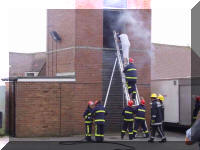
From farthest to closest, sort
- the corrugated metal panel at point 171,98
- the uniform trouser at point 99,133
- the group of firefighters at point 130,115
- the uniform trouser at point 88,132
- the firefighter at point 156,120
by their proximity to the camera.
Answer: the corrugated metal panel at point 171,98, the uniform trouser at point 88,132, the firefighter at point 156,120, the group of firefighters at point 130,115, the uniform trouser at point 99,133

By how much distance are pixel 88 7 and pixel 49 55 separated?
3022mm

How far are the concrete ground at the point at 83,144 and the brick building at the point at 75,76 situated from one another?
2.71ft

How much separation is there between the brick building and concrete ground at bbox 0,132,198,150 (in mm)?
827

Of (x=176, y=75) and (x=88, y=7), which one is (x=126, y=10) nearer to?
(x=88, y=7)

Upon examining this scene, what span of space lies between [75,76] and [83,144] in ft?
11.4

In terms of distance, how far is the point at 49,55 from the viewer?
1591cm

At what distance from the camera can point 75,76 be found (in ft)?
47.0

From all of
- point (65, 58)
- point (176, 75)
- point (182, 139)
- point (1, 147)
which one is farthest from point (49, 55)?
point (176, 75)

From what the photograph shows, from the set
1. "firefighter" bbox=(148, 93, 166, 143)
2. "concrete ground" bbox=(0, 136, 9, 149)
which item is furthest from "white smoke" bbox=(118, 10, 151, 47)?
"concrete ground" bbox=(0, 136, 9, 149)

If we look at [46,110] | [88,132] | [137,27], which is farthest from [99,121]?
[137,27]

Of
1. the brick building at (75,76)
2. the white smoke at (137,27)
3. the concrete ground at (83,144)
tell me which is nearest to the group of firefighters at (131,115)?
the concrete ground at (83,144)

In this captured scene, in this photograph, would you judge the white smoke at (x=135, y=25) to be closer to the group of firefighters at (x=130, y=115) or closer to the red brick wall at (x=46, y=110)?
the group of firefighters at (x=130, y=115)

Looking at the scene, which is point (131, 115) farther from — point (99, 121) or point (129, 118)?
point (99, 121)

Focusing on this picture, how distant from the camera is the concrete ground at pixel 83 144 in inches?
438
